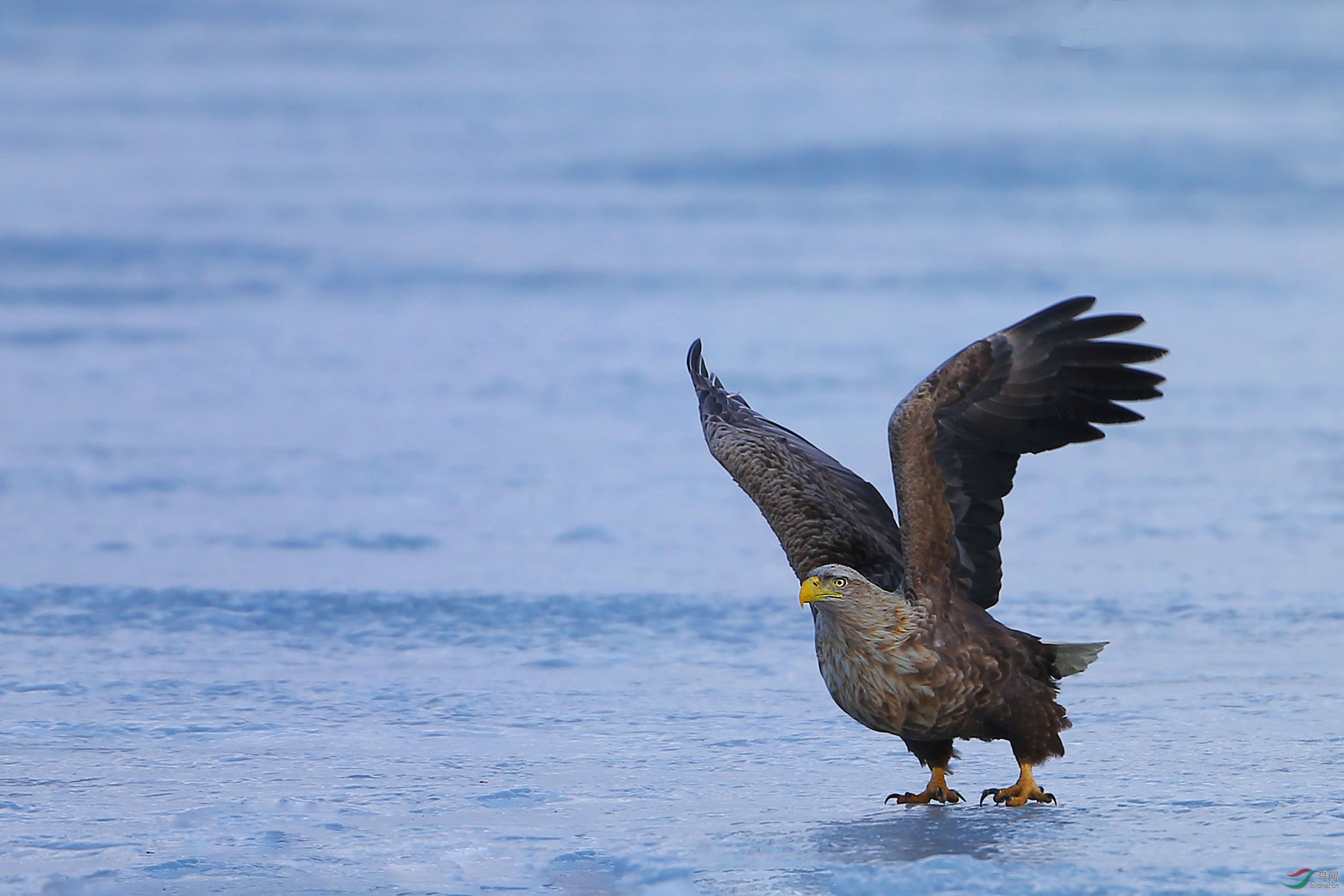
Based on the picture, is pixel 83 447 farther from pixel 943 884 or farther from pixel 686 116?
pixel 686 116

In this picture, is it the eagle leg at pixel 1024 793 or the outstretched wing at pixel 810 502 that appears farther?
the outstretched wing at pixel 810 502

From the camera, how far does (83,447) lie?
27.8 feet

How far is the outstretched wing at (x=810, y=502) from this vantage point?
512cm

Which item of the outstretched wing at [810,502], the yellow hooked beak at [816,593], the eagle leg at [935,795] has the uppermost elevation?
the outstretched wing at [810,502]

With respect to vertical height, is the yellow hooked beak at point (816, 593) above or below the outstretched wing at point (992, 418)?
below

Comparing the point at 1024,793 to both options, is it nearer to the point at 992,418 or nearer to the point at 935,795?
the point at 935,795

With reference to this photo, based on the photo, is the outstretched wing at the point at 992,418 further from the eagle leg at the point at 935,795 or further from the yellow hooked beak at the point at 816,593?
the eagle leg at the point at 935,795

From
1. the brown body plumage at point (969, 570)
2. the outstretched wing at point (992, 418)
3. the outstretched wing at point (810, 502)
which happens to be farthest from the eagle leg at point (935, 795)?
the outstretched wing at point (810, 502)

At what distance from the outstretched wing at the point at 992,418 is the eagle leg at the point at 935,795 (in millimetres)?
449

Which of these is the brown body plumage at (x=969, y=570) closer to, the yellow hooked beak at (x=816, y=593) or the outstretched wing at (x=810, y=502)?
the yellow hooked beak at (x=816, y=593)

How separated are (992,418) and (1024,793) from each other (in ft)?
2.96

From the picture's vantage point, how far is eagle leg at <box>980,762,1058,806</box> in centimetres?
450

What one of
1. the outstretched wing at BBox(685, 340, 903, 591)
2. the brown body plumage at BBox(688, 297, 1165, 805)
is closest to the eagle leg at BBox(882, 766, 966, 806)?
the brown body plumage at BBox(688, 297, 1165, 805)

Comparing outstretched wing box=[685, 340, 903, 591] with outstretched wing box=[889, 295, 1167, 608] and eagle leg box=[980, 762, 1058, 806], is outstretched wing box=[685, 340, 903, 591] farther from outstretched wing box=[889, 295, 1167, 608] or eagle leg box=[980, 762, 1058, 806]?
eagle leg box=[980, 762, 1058, 806]
